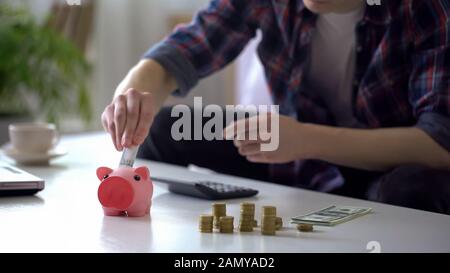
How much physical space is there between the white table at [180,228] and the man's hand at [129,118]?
0.31ft

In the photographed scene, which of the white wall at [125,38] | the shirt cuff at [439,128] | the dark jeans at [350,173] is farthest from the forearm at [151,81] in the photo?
the white wall at [125,38]

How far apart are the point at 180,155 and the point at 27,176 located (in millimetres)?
425

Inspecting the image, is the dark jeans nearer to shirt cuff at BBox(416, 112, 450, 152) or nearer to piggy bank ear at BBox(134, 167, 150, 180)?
shirt cuff at BBox(416, 112, 450, 152)

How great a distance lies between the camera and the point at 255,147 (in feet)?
3.51

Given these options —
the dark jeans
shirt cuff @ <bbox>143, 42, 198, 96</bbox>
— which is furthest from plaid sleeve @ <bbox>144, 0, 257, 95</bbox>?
the dark jeans

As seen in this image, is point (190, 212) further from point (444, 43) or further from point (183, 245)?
point (444, 43)

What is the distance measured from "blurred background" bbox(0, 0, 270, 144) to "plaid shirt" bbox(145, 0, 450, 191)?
0.68m

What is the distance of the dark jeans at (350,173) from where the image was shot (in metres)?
1.01

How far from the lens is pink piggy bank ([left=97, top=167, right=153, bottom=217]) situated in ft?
2.96

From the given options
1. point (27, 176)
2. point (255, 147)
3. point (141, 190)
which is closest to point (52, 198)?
point (27, 176)

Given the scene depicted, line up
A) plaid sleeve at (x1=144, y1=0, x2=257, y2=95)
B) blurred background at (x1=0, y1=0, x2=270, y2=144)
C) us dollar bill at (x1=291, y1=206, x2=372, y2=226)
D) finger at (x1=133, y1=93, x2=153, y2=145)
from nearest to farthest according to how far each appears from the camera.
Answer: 1. us dollar bill at (x1=291, y1=206, x2=372, y2=226)
2. finger at (x1=133, y1=93, x2=153, y2=145)
3. plaid sleeve at (x1=144, y1=0, x2=257, y2=95)
4. blurred background at (x1=0, y1=0, x2=270, y2=144)

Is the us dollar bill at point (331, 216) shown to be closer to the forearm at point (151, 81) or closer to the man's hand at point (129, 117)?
the man's hand at point (129, 117)

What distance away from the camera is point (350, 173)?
1.32 meters

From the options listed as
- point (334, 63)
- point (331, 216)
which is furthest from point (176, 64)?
point (331, 216)
